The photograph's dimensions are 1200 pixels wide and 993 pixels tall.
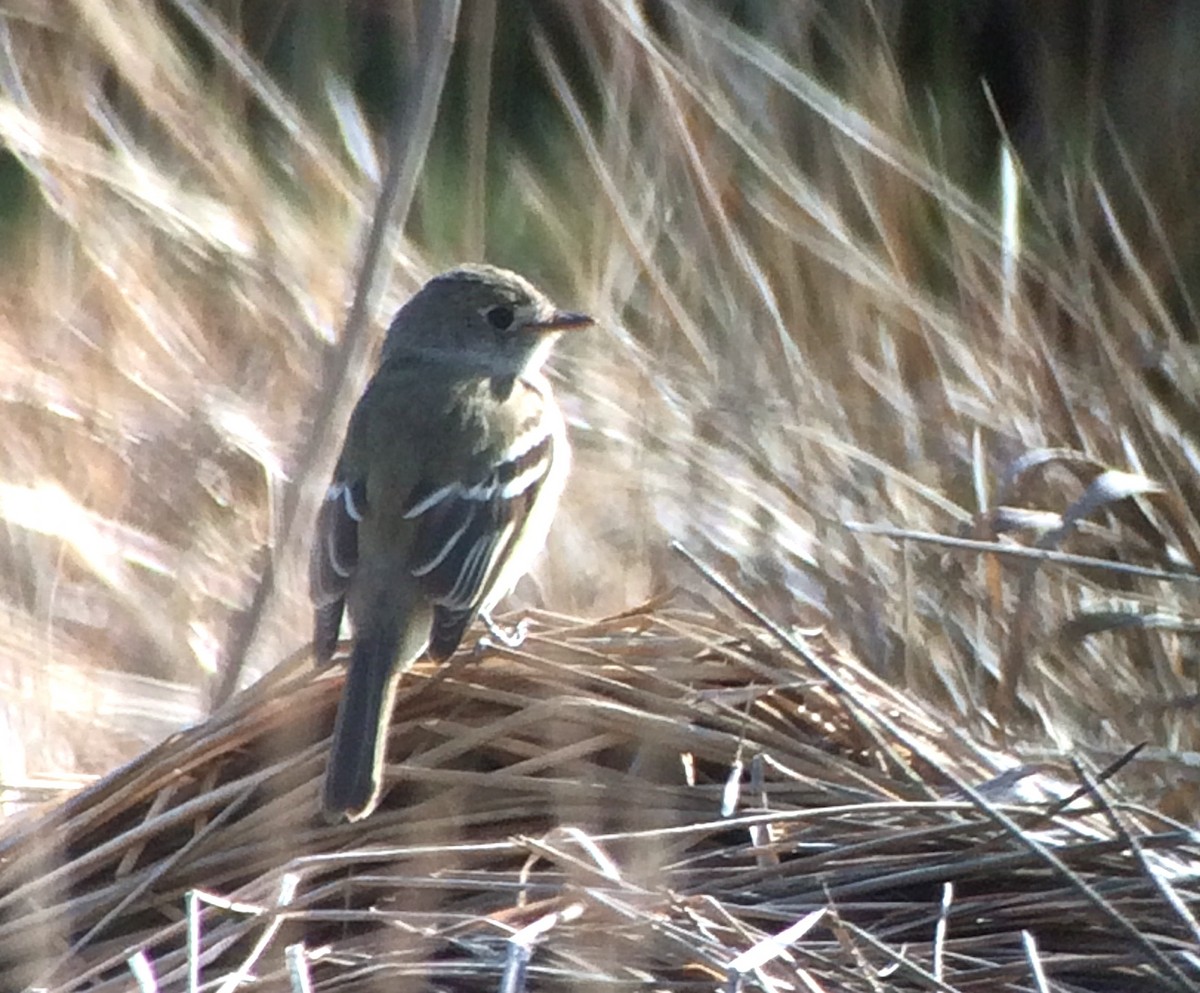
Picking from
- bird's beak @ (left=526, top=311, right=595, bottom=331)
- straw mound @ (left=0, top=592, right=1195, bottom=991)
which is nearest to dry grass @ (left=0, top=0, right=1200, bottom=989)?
straw mound @ (left=0, top=592, right=1195, bottom=991)

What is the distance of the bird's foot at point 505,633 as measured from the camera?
3.28 m

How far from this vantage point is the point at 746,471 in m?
4.16

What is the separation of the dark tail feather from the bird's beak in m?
1.14

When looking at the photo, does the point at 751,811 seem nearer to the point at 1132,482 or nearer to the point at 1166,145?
the point at 1132,482

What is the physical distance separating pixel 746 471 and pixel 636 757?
1292mm

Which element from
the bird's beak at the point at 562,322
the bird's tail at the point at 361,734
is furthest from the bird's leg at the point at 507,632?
the bird's beak at the point at 562,322

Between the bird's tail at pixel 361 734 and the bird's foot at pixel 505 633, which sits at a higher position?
the bird's foot at pixel 505 633

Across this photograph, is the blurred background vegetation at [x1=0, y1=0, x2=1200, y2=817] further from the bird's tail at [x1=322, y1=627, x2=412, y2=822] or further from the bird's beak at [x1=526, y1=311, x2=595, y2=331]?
the bird's tail at [x1=322, y1=627, x2=412, y2=822]

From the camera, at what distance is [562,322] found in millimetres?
4469

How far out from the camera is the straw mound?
244 cm

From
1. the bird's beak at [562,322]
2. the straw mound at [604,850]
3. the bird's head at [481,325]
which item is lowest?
the straw mound at [604,850]

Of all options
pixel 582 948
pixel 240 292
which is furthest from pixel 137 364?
pixel 582 948

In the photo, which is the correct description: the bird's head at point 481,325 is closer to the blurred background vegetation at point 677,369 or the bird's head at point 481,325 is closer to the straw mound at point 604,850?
the blurred background vegetation at point 677,369

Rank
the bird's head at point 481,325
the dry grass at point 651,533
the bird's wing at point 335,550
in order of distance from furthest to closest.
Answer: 1. the bird's head at point 481,325
2. the bird's wing at point 335,550
3. the dry grass at point 651,533
